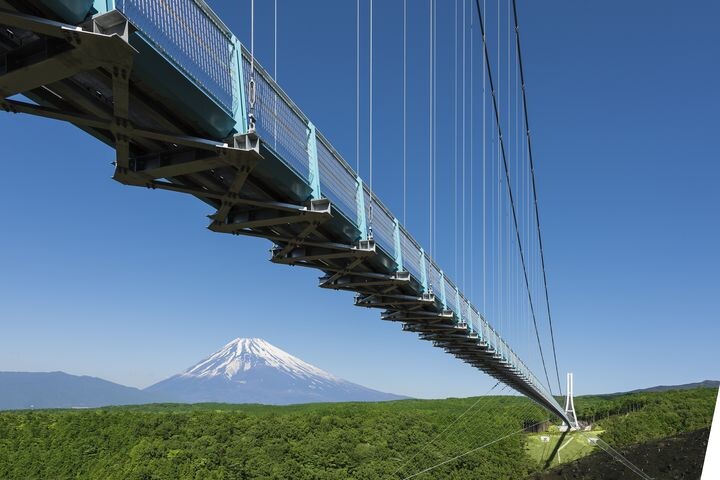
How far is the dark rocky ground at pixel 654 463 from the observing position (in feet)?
114

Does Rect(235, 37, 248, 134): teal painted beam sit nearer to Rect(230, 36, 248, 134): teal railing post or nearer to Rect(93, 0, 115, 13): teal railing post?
Rect(230, 36, 248, 134): teal railing post

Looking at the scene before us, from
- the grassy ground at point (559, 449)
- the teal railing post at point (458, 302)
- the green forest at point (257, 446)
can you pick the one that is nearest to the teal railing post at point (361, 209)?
the teal railing post at point (458, 302)

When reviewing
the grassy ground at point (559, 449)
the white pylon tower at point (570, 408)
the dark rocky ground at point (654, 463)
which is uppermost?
the white pylon tower at point (570, 408)

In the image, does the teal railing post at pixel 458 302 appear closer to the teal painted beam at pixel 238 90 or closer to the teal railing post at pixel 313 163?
the teal railing post at pixel 313 163

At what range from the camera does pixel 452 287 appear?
20344 mm

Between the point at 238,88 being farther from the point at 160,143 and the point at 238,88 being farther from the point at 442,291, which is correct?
the point at 442,291

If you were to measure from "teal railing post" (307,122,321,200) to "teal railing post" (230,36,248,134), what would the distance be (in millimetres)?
2162

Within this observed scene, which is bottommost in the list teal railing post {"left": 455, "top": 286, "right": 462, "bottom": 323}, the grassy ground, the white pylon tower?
the grassy ground

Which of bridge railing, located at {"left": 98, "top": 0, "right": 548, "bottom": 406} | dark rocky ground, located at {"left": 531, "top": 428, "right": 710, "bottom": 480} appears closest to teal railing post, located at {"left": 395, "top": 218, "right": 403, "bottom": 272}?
bridge railing, located at {"left": 98, "top": 0, "right": 548, "bottom": 406}

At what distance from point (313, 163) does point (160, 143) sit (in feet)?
8.86

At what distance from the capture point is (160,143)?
7773mm

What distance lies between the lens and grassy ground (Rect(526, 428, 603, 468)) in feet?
217

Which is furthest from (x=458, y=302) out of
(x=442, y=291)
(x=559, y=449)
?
(x=559, y=449)

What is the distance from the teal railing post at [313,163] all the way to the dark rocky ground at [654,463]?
1187 inches
